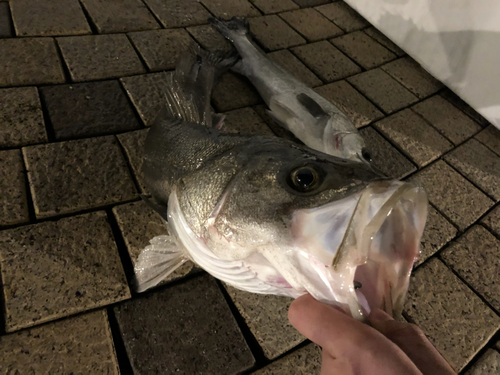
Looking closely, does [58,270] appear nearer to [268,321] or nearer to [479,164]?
[268,321]

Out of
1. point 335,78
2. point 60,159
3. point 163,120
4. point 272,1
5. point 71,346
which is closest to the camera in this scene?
point 71,346

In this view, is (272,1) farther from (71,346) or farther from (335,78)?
(71,346)

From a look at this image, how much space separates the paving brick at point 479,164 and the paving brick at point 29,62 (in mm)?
3095

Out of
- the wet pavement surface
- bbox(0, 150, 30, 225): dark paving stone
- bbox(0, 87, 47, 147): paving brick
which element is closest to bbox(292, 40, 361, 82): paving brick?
the wet pavement surface

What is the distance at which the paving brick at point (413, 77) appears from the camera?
3389 millimetres

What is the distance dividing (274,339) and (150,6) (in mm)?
3069

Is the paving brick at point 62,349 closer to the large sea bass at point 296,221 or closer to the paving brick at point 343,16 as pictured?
the large sea bass at point 296,221

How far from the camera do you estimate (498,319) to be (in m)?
2.01

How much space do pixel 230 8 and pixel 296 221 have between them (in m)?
3.14

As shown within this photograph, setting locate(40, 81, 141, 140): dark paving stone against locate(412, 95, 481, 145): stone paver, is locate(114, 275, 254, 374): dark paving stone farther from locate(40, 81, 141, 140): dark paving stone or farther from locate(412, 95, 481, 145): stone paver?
locate(412, 95, 481, 145): stone paver

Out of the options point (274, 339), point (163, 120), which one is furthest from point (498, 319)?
point (163, 120)

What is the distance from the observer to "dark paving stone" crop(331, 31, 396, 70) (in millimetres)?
3443

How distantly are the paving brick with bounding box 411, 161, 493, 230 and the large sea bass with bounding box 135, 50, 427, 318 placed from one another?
4.87 ft

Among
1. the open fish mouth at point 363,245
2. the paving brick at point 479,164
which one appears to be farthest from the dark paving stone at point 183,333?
the paving brick at point 479,164
